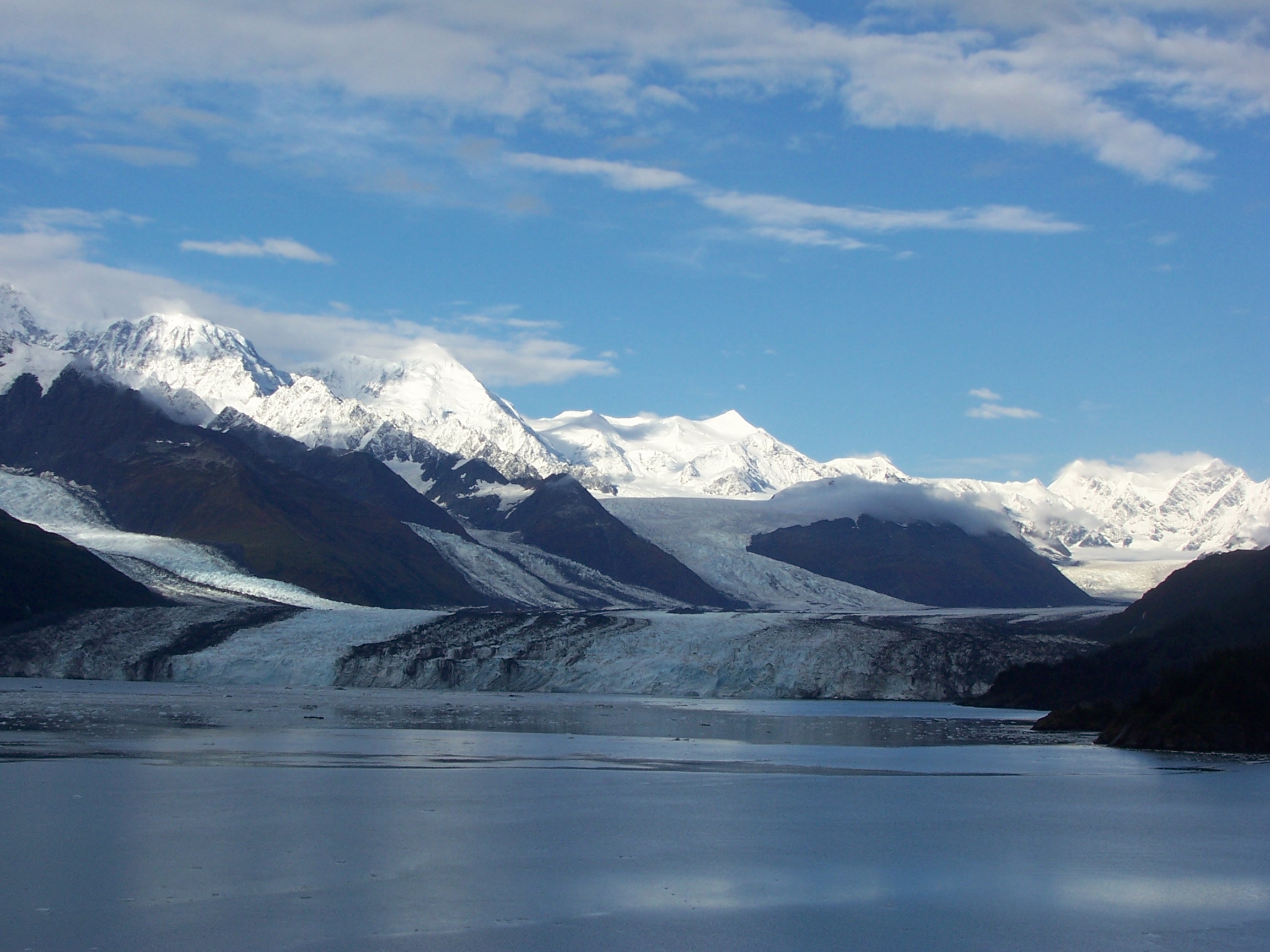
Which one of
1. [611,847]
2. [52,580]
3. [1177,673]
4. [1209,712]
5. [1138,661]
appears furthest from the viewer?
[52,580]

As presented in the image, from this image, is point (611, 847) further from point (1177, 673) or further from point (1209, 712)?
point (1177, 673)

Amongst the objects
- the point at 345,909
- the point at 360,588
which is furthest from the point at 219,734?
the point at 360,588

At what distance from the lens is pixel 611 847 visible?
70.3ft

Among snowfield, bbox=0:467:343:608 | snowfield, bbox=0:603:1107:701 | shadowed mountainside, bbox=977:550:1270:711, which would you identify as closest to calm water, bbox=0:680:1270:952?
shadowed mountainside, bbox=977:550:1270:711

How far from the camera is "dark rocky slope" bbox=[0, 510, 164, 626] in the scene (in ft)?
341

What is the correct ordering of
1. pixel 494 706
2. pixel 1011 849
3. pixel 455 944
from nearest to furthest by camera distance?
pixel 455 944, pixel 1011 849, pixel 494 706

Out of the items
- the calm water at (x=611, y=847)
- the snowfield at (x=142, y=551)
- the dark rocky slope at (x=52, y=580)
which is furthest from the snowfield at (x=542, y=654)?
the calm water at (x=611, y=847)

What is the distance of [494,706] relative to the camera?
66875mm

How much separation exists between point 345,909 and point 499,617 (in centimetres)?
8297

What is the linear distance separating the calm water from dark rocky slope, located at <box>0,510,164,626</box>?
68127 mm

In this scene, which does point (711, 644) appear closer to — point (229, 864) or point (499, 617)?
point (499, 617)

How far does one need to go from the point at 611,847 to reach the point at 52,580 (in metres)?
99.1

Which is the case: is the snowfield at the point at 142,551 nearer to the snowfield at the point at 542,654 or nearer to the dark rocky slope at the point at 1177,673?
the snowfield at the point at 542,654

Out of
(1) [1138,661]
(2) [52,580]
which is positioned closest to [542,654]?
(1) [1138,661]
